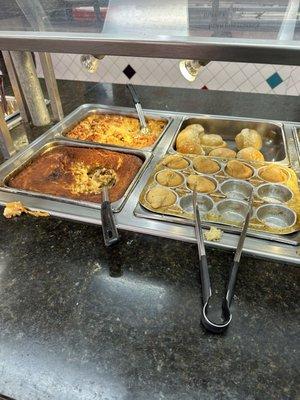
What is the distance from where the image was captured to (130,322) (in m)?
0.65

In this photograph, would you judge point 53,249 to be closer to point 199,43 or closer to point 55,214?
point 55,214

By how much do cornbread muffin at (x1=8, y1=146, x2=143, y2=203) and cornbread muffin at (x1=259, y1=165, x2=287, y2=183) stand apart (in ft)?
1.43

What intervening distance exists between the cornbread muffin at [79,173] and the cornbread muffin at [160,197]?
4.1 inches

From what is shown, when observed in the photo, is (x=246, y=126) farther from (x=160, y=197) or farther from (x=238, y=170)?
(x=160, y=197)

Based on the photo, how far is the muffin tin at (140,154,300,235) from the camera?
87cm

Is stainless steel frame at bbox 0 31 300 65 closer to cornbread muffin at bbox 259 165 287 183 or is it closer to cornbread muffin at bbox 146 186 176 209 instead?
cornbread muffin at bbox 146 186 176 209

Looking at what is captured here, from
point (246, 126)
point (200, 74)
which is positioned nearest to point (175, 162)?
point (246, 126)

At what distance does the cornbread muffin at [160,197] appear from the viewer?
0.91 m

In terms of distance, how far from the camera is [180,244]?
0.82 metres

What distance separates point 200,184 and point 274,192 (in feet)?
0.79

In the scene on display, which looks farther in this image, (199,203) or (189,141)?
(189,141)

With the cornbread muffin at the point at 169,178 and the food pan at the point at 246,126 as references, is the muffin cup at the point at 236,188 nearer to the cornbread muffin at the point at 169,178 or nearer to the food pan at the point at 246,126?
the cornbread muffin at the point at 169,178

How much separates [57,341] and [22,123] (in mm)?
1117

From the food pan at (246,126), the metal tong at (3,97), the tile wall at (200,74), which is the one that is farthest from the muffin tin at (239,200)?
the tile wall at (200,74)
